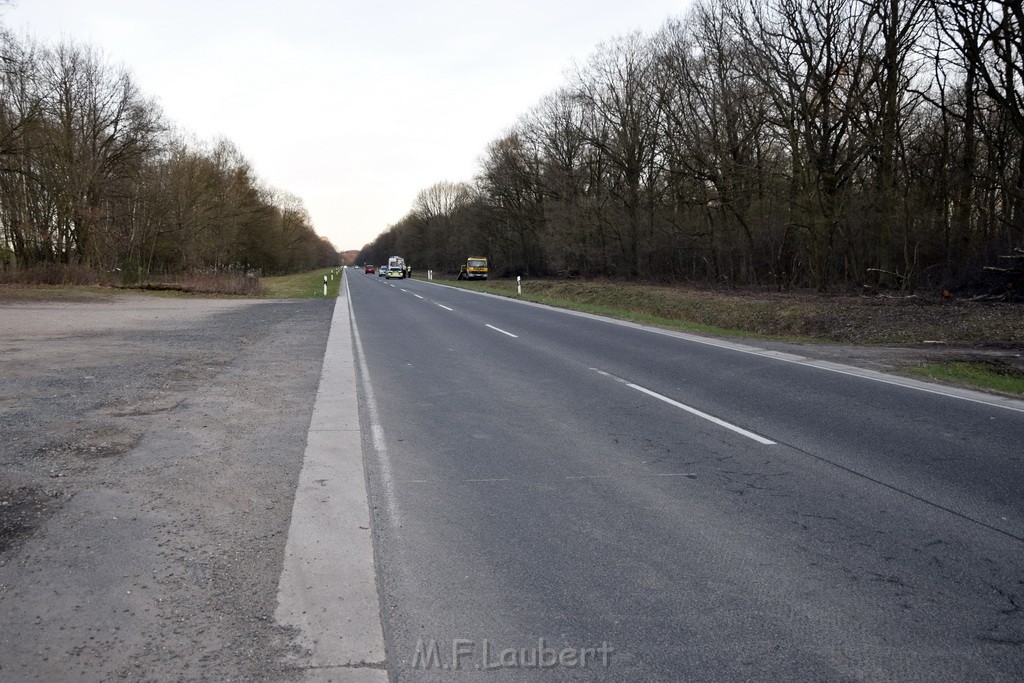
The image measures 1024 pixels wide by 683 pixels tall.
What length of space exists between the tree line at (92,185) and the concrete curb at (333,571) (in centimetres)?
2749

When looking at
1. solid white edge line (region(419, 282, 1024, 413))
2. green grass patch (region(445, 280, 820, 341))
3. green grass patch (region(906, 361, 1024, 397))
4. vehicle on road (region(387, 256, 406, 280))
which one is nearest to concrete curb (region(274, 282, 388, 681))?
solid white edge line (region(419, 282, 1024, 413))

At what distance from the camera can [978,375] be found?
11898 millimetres

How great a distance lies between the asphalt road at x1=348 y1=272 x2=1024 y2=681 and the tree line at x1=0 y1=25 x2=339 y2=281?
27.9 meters

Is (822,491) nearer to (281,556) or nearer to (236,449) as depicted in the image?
(281,556)

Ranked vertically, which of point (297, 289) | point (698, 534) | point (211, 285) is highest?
point (211, 285)

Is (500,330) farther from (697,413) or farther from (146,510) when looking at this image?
(146,510)

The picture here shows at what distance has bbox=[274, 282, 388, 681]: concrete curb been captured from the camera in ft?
10.7

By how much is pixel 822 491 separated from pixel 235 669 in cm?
449

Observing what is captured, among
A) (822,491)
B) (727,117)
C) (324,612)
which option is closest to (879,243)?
(727,117)

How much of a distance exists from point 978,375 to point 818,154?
17876 millimetres

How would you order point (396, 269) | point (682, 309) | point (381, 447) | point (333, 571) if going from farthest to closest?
point (396, 269) → point (682, 309) → point (381, 447) → point (333, 571)

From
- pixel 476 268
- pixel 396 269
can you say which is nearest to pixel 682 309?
pixel 476 268

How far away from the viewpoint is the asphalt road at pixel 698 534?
335 centimetres

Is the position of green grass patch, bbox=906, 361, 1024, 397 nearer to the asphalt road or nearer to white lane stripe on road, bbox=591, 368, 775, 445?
the asphalt road
